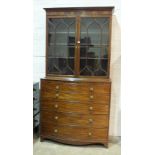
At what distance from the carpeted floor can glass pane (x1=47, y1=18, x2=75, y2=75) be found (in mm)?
1117

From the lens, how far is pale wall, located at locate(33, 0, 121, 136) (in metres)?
3.44

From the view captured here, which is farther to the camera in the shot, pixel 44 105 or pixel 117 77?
pixel 117 77

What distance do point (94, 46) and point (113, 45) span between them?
418 mm

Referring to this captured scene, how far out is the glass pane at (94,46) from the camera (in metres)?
3.19

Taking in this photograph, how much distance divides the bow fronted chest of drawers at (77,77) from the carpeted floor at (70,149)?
9 centimetres

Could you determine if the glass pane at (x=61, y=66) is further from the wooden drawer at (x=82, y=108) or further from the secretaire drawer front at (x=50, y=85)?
the wooden drawer at (x=82, y=108)

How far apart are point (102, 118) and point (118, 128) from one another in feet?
2.09

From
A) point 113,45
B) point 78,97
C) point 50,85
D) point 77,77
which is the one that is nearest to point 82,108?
point 78,97

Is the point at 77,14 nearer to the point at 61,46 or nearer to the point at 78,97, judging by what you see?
the point at 61,46

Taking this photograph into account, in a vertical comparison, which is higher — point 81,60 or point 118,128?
point 81,60

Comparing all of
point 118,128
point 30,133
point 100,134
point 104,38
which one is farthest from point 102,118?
point 30,133

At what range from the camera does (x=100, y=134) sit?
3.13 m

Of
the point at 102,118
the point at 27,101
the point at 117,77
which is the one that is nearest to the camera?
the point at 27,101
